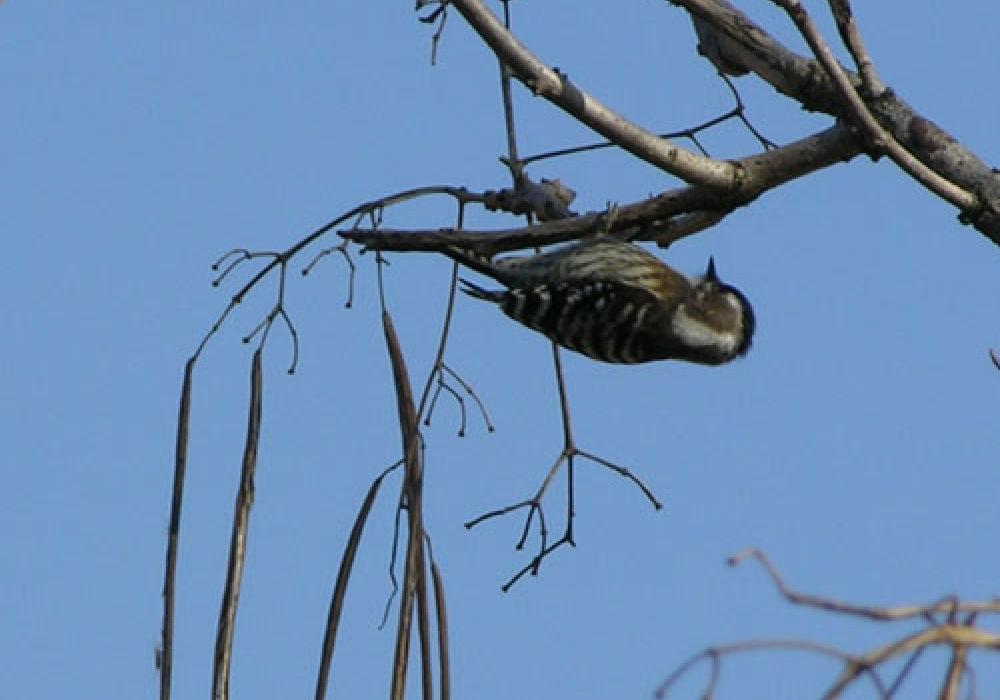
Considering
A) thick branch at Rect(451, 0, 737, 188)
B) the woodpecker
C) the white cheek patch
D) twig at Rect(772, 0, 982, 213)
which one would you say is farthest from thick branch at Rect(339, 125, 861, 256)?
the white cheek patch

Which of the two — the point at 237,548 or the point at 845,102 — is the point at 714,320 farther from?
the point at 237,548

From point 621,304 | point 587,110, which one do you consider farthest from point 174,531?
point 621,304

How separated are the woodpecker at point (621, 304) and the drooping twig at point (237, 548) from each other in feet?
6.81

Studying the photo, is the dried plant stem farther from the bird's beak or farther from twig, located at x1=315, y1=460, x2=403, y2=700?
the bird's beak

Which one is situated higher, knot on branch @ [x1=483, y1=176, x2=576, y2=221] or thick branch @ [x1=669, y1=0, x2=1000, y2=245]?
knot on branch @ [x1=483, y1=176, x2=576, y2=221]

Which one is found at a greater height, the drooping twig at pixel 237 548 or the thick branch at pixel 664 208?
the thick branch at pixel 664 208

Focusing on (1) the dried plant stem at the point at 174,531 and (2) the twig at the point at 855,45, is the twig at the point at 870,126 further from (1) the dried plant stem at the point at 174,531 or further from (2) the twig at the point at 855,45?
(1) the dried plant stem at the point at 174,531

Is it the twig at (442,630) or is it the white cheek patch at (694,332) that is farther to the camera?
the white cheek patch at (694,332)

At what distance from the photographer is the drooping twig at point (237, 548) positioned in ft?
11.5

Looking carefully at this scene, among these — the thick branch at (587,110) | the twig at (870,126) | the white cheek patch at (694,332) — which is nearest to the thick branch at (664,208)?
the thick branch at (587,110)

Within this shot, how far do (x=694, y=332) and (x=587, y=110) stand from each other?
205cm

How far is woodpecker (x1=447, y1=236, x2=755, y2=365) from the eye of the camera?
236 inches

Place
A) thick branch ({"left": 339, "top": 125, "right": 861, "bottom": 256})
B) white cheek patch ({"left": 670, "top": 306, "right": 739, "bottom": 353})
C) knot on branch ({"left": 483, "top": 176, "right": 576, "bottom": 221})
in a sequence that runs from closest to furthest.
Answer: thick branch ({"left": 339, "top": 125, "right": 861, "bottom": 256}) → knot on branch ({"left": 483, "top": 176, "right": 576, "bottom": 221}) → white cheek patch ({"left": 670, "top": 306, "right": 739, "bottom": 353})

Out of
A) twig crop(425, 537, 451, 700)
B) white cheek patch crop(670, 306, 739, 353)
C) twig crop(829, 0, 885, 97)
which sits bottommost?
twig crop(425, 537, 451, 700)
